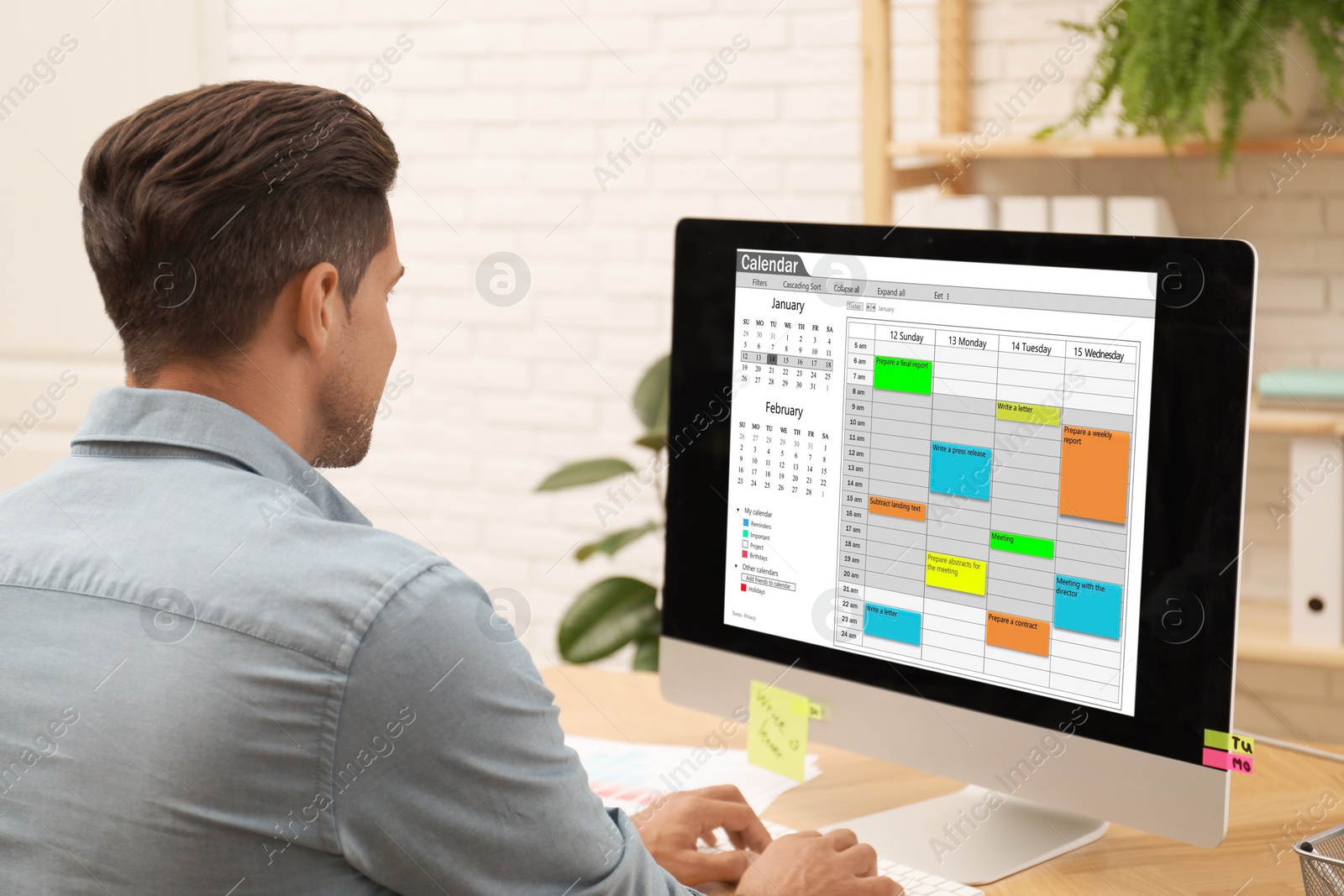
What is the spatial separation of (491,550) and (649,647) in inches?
29.6

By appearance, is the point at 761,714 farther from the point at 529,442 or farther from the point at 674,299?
the point at 529,442

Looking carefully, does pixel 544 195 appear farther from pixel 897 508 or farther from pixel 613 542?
pixel 897 508

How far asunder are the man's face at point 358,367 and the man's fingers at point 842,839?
52 cm

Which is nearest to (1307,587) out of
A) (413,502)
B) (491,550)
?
(491,550)

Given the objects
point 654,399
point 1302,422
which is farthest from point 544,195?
point 1302,422

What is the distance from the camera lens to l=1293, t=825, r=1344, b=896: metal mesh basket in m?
0.81

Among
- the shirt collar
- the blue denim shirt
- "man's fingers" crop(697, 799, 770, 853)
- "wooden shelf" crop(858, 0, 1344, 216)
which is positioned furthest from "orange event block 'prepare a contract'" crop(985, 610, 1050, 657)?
"wooden shelf" crop(858, 0, 1344, 216)

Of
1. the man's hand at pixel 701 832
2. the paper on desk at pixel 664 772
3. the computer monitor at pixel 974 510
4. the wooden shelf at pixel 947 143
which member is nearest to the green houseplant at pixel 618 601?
the wooden shelf at pixel 947 143

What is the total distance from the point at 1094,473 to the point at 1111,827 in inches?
14.9

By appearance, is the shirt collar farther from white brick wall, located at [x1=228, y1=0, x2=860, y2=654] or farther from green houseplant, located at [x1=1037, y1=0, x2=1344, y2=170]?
white brick wall, located at [x1=228, y1=0, x2=860, y2=654]

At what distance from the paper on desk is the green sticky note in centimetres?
42

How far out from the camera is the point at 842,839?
93 centimetres

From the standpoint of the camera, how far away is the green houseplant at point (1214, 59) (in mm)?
1703

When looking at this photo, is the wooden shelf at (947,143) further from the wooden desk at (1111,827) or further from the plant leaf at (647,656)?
the wooden desk at (1111,827)
